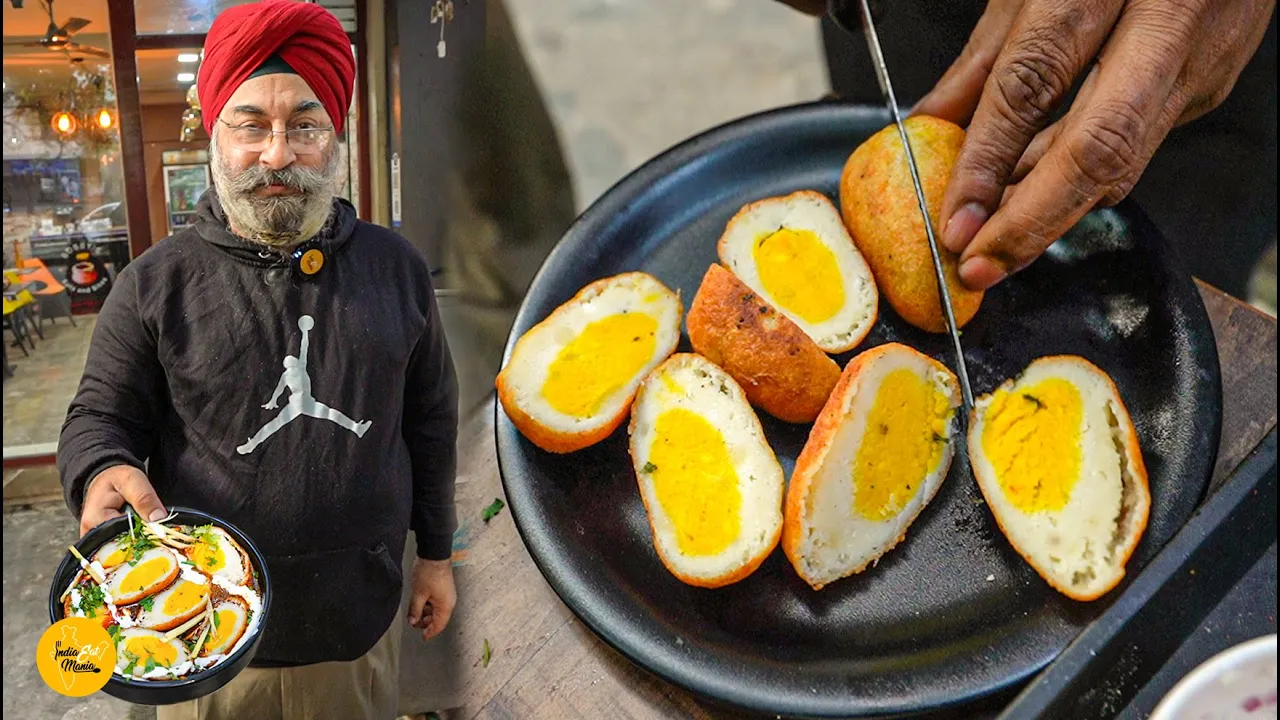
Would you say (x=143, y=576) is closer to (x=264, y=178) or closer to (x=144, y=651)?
(x=144, y=651)

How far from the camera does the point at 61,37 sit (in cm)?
54

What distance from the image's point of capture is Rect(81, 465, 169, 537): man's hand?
1.68 feet

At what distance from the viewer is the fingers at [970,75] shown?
0.87 m

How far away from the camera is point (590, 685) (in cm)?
64

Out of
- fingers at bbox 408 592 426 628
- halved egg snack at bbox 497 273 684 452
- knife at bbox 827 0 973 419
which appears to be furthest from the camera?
knife at bbox 827 0 973 419

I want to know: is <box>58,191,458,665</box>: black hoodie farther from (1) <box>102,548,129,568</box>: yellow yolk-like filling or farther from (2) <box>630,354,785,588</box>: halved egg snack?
(2) <box>630,354,785,588</box>: halved egg snack

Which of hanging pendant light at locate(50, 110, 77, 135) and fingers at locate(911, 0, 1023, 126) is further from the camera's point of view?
fingers at locate(911, 0, 1023, 126)

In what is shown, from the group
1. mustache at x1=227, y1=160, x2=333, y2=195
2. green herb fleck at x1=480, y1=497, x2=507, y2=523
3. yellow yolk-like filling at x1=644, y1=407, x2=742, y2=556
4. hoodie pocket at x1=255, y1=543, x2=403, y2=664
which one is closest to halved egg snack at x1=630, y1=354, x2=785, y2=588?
yellow yolk-like filling at x1=644, y1=407, x2=742, y2=556

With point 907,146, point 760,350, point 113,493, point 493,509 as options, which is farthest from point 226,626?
point 907,146

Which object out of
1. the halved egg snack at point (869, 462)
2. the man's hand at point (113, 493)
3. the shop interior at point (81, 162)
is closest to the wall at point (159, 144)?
the shop interior at point (81, 162)

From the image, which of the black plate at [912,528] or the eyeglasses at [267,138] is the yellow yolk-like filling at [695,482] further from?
the eyeglasses at [267,138]

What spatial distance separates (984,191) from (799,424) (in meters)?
0.27

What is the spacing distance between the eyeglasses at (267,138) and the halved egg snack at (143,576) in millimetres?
220

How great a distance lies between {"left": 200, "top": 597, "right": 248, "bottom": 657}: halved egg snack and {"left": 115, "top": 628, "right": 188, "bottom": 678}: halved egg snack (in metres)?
0.01
